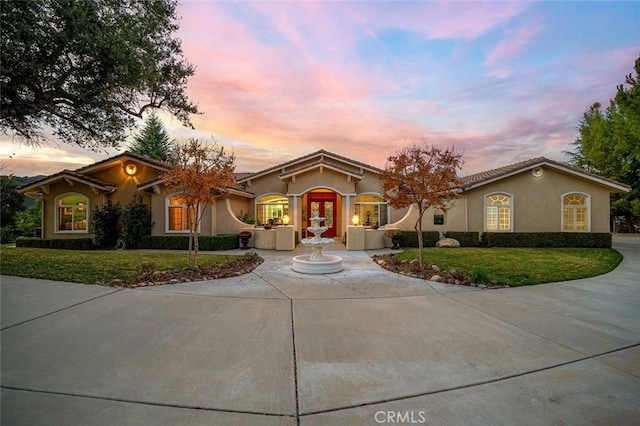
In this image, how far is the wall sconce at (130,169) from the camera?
1572cm

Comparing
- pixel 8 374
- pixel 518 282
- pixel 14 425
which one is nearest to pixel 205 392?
pixel 14 425

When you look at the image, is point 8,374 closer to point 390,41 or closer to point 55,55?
point 55,55

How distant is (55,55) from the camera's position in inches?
328

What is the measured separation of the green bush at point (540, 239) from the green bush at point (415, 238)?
307 cm

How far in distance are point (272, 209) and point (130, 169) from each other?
7.99 metres

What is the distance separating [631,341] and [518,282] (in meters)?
3.42

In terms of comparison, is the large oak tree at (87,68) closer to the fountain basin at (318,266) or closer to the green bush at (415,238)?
the fountain basin at (318,266)

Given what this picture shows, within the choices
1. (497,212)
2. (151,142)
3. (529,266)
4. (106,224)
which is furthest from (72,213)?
(497,212)

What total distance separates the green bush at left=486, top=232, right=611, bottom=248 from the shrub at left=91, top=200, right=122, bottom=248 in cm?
2002

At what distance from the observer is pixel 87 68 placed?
351 inches

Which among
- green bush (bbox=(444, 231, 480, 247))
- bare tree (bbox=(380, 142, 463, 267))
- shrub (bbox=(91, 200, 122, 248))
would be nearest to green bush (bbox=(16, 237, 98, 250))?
shrub (bbox=(91, 200, 122, 248))

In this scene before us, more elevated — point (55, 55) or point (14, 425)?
point (55, 55)

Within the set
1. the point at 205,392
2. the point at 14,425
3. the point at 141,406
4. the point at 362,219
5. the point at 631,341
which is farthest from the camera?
the point at 362,219

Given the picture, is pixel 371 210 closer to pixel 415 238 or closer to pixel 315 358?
pixel 415 238
